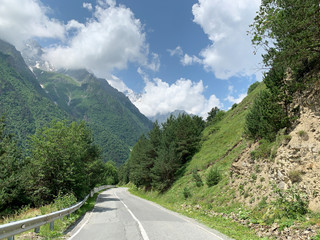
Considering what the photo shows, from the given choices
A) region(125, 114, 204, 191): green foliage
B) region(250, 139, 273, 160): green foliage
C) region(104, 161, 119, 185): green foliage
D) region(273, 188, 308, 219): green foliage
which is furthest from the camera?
region(104, 161, 119, 185): green foliage

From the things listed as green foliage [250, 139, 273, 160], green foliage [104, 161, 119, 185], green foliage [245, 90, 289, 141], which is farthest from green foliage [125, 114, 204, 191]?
green foliage [104, 161, 119, 185]

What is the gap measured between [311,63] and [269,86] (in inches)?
102

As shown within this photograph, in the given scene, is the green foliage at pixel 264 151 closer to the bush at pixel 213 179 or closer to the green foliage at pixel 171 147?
the bush at pixel 213 179

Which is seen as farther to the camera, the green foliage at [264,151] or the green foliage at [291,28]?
the green foliage at [264,151]

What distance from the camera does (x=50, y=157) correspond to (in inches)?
698

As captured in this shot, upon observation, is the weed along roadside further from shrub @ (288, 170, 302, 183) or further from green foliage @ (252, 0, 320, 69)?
green foliage @ (252, 0, 320, 69)

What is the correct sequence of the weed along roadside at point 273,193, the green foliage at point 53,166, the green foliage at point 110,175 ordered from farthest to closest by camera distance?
1. the green foliage at point 110,175
2. the green foliage at point 53,166
3. the weed along roadside at point 273,193

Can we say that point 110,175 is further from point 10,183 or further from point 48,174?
point 48,174

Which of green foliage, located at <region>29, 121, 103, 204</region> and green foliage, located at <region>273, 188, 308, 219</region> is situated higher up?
green foliage, located at <region>29, 121, 103, 204</region>

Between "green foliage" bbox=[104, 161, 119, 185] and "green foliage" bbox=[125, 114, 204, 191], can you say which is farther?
"green foliage" bbox=[104, 161, 119, 185]

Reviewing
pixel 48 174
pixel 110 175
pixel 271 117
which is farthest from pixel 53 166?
pixel 110 175

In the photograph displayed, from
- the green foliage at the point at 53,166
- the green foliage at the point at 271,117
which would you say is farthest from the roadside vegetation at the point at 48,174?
the green foliage at the point at 271,117

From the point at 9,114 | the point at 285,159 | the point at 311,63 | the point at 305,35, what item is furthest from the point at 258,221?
the point at 9,114

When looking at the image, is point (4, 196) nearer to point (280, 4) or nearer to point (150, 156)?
point (150, 156)
